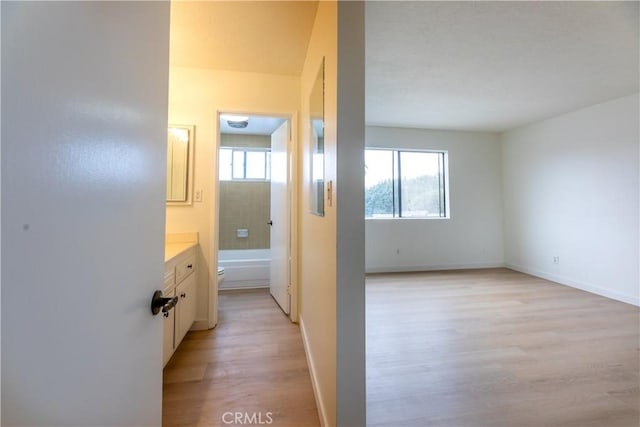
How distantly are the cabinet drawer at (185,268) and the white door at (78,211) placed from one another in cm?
129

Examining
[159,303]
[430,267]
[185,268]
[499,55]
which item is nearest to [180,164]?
[185,268]

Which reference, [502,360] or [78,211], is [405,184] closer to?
[502,360]

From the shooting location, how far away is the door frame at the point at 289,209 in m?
Answer: 2.51

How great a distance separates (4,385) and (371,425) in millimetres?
1574

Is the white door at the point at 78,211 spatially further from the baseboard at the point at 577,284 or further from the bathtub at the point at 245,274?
the baseboard at the point at 577,284

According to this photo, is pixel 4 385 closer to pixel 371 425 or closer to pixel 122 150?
pixel 122 150

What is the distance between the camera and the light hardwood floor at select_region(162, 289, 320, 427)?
145 centimetres

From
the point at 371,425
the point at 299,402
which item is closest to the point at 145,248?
the point at 299,402

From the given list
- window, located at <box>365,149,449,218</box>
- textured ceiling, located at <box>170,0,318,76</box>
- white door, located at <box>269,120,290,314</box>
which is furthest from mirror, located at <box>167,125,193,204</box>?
window, located at <box>365,149,449,218</box>

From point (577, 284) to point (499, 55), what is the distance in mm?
3487

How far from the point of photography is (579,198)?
12.3ft

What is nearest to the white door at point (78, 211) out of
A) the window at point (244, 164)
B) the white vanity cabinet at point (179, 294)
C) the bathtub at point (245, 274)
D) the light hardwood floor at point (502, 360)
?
the white vanity cabinet at point (179, 294)

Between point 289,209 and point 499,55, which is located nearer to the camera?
point 499,55

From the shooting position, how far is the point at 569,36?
6.91 ft
